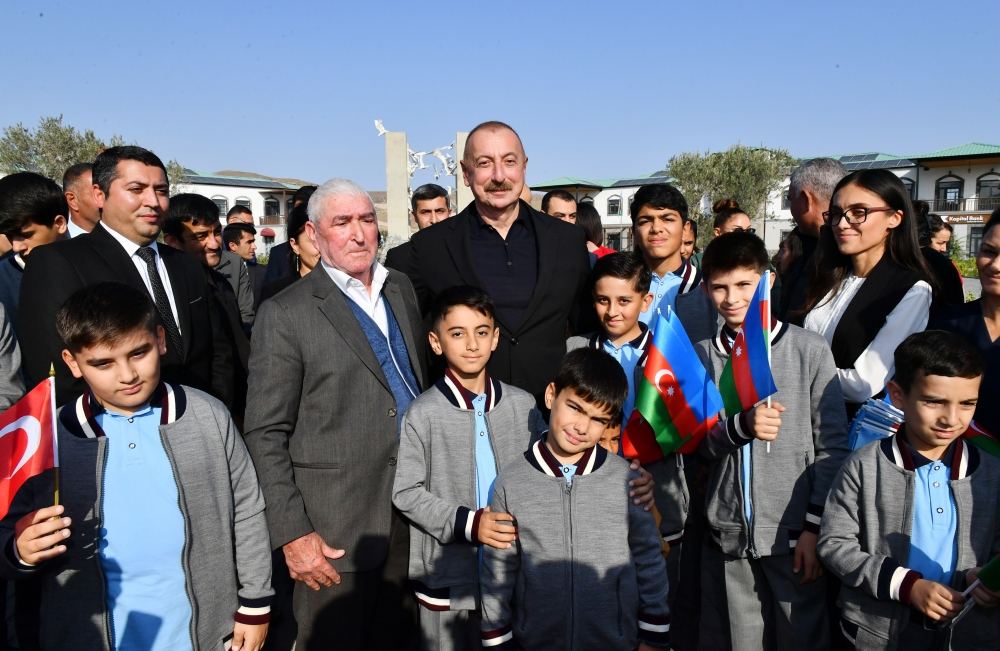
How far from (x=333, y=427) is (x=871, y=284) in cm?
245

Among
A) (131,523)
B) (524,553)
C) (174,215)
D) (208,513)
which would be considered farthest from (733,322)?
(174,215)

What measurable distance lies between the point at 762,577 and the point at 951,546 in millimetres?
813

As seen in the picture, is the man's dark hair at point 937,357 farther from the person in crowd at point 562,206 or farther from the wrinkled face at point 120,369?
the person in crowd at point 562,206

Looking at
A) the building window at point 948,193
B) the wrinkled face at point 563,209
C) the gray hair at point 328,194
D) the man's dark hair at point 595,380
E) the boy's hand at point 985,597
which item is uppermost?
the building window at point 948,193

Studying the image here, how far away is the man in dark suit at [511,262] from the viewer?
3.45 meters

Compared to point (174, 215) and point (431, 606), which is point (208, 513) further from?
point (174, 215)

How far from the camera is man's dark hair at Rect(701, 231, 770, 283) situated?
3.01 m

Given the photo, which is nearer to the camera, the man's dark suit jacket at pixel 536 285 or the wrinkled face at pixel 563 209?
the man's dark suit jacket at pixel 536 285

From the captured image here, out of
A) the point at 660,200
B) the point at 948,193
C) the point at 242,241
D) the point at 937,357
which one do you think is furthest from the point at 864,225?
the point at 948,193

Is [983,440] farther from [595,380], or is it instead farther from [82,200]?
[82,200]

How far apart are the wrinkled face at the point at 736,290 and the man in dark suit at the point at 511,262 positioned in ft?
2.41

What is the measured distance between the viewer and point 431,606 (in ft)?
9.44

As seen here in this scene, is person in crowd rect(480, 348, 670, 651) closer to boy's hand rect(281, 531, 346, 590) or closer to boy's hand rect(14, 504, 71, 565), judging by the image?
boy's hand rect(281, 531, 346, 590)

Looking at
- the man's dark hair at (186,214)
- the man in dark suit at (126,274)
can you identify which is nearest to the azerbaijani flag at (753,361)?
the man in dark suit at (126,274)
